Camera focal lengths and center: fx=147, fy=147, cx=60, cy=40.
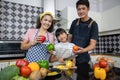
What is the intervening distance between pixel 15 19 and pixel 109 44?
190 cm

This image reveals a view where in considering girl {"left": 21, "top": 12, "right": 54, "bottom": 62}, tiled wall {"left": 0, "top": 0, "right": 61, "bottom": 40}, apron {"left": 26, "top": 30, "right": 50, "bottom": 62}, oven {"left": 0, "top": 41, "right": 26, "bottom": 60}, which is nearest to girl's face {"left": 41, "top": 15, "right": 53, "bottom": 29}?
girl {"left": 21, "top": 12, "right": 54, "bottom": 62}

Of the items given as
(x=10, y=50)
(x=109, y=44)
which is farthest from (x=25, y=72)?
(x=109, y=44)

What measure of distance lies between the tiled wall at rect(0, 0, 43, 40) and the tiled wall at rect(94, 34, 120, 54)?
1.53 m

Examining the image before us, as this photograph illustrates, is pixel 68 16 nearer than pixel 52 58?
No

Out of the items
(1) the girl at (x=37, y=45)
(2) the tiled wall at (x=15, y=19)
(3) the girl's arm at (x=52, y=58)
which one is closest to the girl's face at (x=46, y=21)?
(1) the girl at (x=37, y=45)

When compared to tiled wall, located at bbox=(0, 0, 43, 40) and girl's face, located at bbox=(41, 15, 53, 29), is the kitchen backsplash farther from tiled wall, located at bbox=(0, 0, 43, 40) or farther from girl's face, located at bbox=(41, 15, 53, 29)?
girl's face, located at bbox=(41, 15, 53, 29)

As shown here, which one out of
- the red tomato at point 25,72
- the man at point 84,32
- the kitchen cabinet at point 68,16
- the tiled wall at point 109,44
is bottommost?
the tiled wall at point 109,44

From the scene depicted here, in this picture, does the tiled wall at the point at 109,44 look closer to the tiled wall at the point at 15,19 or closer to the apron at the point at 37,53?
the tiled wall at the point at 15,19

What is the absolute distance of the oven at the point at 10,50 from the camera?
6.46ft

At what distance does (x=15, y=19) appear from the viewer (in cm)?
242

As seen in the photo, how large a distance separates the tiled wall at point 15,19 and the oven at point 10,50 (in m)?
0.33

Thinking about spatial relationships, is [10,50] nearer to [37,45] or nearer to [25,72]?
[37,45]

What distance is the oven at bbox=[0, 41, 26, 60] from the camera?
6.46 ft

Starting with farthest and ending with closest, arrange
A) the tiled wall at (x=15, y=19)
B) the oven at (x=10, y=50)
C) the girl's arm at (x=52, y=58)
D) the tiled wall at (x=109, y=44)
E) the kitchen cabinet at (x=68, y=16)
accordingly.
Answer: the tiled wall at (x=109, y=44)
the kitchen cabinet at (x=68, y=16)
the tiled wall at (x=15, y=19)
the oven at (x=10, y=50)
the girl's arm at (x=52, y=58)
